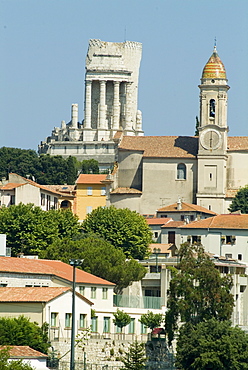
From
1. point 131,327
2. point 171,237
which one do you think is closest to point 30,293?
point 131,327

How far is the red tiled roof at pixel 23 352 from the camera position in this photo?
61.7 m

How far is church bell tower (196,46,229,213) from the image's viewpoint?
127250 millimetres

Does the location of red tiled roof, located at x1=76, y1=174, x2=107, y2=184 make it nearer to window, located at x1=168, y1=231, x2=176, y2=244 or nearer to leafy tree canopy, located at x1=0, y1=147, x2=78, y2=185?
window, located at x1=168, y1=231, x2=176, y2=244

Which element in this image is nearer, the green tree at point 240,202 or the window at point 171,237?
the window at point 171,237

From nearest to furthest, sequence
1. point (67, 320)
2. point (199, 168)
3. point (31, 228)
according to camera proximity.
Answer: point (67, 320), point (31, 228), point (199, 168)

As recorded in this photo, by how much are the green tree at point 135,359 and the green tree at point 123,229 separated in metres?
36.5

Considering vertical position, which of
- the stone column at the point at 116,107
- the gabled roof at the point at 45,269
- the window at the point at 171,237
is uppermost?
the stone column at the point at 116,107

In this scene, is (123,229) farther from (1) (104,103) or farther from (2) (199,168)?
(1) (104,103)

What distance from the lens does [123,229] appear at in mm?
109312

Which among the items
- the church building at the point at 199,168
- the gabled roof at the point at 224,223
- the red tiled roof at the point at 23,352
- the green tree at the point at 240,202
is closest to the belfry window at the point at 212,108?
the church building at the point at 199,168

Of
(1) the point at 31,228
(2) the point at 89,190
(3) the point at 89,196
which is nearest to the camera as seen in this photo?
(1) the point at 31,228

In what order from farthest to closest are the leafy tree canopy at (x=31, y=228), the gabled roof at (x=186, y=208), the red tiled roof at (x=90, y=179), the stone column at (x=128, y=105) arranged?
the stone column at (x=128, y=105)
the red tiled roof at (x=90, y=179)
the gabled roof at (x=186, y=208)
the leafy tree canopy at (x=31, y=228)

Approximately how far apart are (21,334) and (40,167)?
3866 inches

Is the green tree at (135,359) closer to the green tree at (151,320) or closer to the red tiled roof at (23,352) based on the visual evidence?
the red tiled roof at (23,352)
